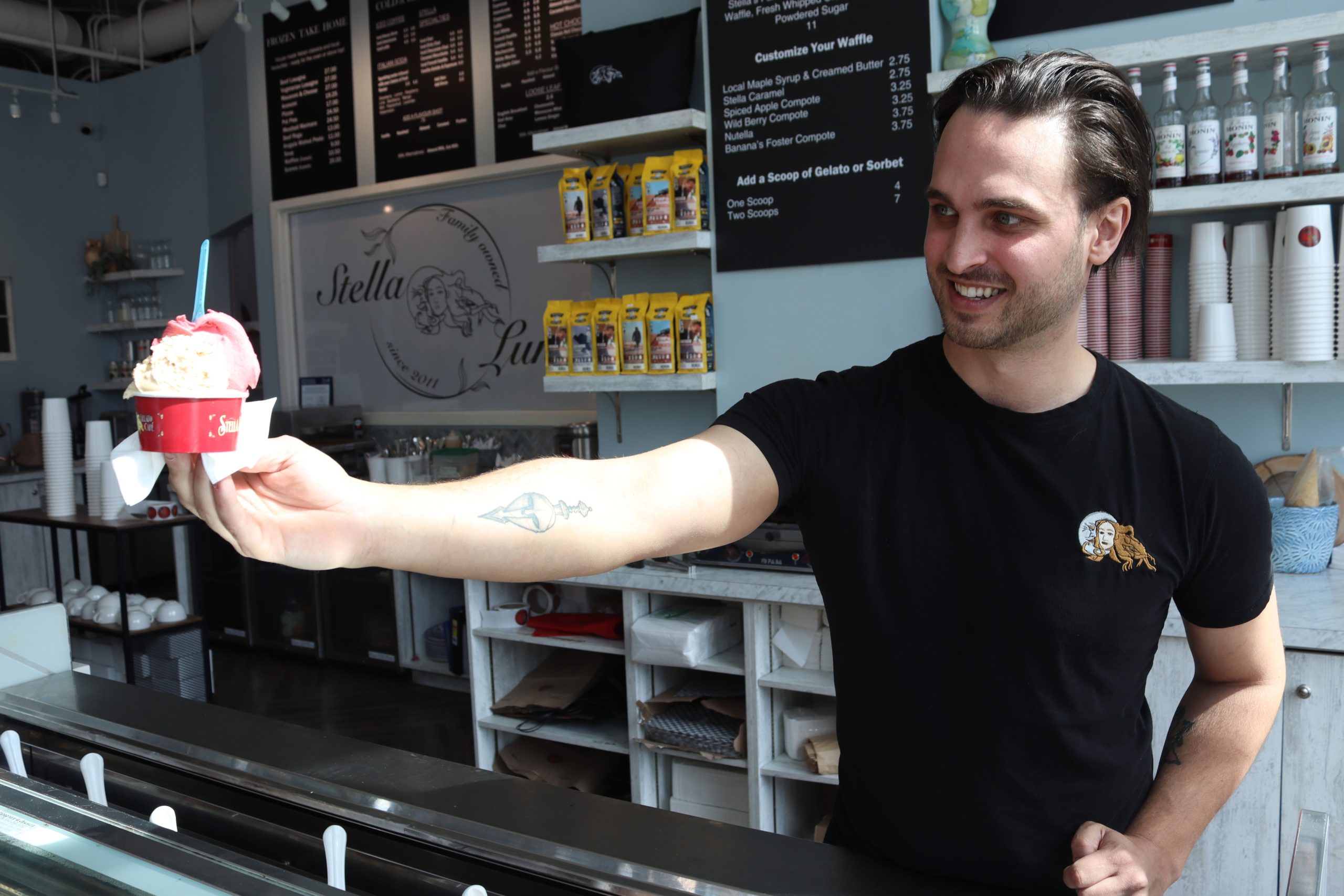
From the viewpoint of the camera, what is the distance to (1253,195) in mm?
2342

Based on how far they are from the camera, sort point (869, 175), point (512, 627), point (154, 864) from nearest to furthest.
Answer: point (154, 864), point (869, 175), point (512, 627)

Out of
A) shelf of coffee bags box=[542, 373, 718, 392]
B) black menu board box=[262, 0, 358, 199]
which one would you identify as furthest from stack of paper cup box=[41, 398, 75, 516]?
shelf of coffee bags box=[542, 373, 718, 392]

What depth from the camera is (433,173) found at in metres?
5.09

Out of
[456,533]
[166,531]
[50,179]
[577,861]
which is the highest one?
[50,179]

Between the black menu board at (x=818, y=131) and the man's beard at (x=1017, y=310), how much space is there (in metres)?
1.64

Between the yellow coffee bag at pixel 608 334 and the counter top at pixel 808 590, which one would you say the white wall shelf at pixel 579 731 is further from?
the yellow coffee bag at pixel 608 334

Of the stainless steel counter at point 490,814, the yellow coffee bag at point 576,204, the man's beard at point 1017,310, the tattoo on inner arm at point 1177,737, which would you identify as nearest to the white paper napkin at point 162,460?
the stainless steel counter at point 490,814

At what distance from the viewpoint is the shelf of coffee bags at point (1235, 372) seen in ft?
7.55

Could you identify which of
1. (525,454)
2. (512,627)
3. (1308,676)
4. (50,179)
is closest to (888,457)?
(1308,676)

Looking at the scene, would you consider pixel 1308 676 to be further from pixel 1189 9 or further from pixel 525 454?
pixel 525 454

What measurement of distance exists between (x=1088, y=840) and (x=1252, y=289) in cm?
183

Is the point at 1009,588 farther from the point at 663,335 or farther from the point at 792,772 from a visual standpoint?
the point at 663,335

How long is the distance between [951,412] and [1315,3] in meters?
1.94

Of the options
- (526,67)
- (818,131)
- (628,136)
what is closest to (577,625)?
(628,136)
